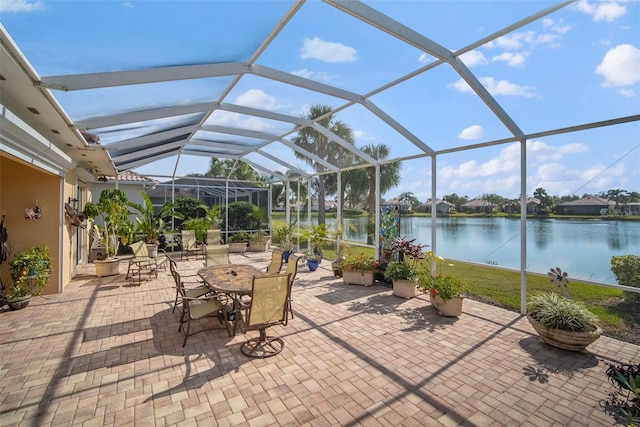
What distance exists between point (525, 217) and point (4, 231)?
31.1 feet

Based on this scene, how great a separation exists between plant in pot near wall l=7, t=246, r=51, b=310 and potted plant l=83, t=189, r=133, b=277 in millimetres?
2070

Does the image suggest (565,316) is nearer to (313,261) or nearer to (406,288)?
(406,288)

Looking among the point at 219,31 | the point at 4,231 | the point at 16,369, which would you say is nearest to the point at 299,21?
the point at 219,31

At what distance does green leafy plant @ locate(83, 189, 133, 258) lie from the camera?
7.97m

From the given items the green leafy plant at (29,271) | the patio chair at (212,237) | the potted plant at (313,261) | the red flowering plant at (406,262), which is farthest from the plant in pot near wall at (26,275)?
the red flowering plant at (406,262)

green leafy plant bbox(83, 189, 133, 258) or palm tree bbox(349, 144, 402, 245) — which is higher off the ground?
palm tree bbox(349, 144, 402, 245)

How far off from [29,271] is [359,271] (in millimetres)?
6667

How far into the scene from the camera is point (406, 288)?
630 centimetres

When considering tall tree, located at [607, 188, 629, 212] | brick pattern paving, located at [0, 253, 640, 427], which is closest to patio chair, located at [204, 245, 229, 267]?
brick pattern paving, located at [0, 253, 640, 427]

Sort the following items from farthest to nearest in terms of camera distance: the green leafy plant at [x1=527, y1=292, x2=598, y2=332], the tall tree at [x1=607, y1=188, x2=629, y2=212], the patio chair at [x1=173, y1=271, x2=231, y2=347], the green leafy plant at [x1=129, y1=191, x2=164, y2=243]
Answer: the green leafy plant at [x1=129, y1=191, x2=164, y2=243] < the tall tree at [x1=607, y1=188, x2=629, y2=212] < the patio chair at [x1=173, y1=271, x2=231, y2=347] < the green leafy plant at [x1=527, y1=292, x2=598, y2=332]

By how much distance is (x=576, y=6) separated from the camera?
3268mm

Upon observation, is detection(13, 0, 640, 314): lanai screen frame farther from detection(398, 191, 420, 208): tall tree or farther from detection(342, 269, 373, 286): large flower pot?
detection(342, 269, 373, 286): large flower pot

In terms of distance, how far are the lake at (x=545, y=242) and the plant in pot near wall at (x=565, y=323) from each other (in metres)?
0.74

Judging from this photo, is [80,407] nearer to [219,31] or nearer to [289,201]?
[219,31]
